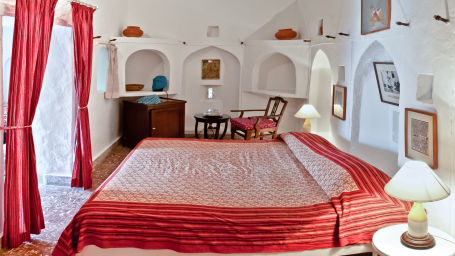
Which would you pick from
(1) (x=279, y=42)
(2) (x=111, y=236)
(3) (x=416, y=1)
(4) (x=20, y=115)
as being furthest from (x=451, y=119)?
(1) (x=279, y=42)

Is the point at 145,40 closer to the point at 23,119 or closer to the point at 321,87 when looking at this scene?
the point at 321,87

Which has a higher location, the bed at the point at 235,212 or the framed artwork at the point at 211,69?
the framed artwork at the point at 211,69

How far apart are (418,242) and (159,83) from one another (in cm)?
679

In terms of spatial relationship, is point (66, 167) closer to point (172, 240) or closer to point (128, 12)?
point (172, 240)

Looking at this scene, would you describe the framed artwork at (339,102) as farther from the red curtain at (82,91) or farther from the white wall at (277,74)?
the red curtain at (82,91)

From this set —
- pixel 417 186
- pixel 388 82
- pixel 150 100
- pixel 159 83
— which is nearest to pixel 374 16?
pixel 388 82

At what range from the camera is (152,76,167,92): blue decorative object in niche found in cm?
902

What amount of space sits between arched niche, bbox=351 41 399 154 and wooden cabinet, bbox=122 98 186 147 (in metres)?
3.76

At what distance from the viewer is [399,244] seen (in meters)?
3.14

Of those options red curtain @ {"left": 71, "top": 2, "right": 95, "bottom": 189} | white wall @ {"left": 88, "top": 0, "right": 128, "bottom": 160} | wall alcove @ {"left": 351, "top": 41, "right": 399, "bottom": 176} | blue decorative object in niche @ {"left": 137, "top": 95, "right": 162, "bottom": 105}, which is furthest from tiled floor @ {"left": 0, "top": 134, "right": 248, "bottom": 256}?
wall alcove @ {"left": 351, "top": 41, "right": 399, "bottom": 176}

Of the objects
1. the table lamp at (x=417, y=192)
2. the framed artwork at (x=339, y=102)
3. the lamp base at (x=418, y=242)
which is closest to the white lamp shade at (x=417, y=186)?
the table lamp at (x=417, y=192)

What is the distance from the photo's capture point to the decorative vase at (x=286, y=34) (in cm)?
866

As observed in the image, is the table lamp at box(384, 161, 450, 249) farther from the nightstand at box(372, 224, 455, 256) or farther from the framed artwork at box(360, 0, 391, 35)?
the framed artwork at box(360, 0, 391, 35)

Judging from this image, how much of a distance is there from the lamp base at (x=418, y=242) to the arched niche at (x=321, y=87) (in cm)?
434
